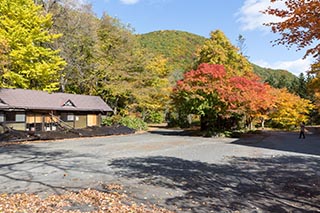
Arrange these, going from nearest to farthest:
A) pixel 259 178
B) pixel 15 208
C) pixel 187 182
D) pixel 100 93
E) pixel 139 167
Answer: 1. pixel 15 208
2. pixel 187 182
3. pixel 259 178
4. pixel 139 167
5. pixel 100 93

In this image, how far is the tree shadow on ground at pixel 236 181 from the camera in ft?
17.1

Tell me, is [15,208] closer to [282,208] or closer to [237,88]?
[282,208]

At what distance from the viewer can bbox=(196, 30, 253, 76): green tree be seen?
28078mm

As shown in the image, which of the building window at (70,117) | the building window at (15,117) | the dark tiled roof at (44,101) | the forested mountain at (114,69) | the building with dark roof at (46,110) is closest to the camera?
the building window at (15,117)

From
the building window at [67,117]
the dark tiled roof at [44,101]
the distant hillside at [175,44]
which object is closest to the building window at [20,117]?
the dark tiled roof at [44,101]

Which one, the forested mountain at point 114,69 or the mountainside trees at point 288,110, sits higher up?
the forested mountain at point 114,69

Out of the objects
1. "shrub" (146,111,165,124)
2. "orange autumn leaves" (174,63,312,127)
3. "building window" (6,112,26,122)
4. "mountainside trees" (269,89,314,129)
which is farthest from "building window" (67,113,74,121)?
"mountainside trees" (269,89,314,129)

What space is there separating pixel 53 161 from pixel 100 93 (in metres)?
20.8

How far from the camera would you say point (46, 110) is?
20.8 metres

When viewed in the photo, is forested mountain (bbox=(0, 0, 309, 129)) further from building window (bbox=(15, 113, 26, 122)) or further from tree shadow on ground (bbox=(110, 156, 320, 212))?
tree shadow on ground (bbox=(110, 156, 320, 212))

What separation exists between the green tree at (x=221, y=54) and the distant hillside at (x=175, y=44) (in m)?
21.0

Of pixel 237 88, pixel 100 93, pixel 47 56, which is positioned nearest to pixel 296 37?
pixel 237 88

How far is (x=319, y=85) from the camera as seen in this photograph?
67.7 ft

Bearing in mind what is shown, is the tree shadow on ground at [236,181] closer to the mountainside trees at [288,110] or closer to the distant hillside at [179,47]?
the mountainside trees at [288,110]
